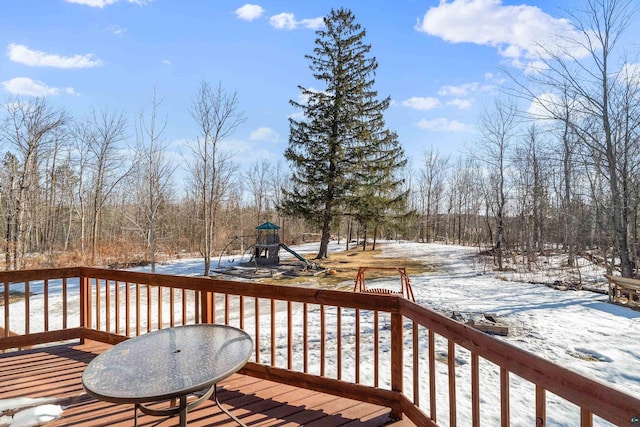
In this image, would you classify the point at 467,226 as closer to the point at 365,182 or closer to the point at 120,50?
the point at 365,182

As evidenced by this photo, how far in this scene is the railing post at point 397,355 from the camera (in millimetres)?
2111

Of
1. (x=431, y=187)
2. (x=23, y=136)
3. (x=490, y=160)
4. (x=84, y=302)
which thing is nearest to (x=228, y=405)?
(x=84, y=302)

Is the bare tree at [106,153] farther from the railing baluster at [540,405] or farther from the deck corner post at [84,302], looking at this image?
the railing baluster at [540,405]

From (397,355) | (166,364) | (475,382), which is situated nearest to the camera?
(475,382)

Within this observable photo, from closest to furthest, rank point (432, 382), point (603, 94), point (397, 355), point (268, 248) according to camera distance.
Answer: point (432, 382) → point (397, 355) → point (603, 94) → point (268, 248)

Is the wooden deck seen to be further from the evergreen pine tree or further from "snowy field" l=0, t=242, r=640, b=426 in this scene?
the evergreen pine tree

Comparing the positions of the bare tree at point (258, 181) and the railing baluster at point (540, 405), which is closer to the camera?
the railing baluster at point (540, 405)

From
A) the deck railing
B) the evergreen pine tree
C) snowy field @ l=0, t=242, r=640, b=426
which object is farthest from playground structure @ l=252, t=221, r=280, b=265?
the deck railing

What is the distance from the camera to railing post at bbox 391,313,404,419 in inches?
83.1

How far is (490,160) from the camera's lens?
13500 mm

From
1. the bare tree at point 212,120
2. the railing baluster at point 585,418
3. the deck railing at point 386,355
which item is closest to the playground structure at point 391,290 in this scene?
the deck railing at point 386,355

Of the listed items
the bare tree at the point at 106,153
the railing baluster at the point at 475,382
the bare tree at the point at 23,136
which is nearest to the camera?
the railing baluster at the point at 475,382

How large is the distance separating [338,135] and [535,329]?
12548mm

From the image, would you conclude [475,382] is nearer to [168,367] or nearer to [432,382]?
[432,382]
